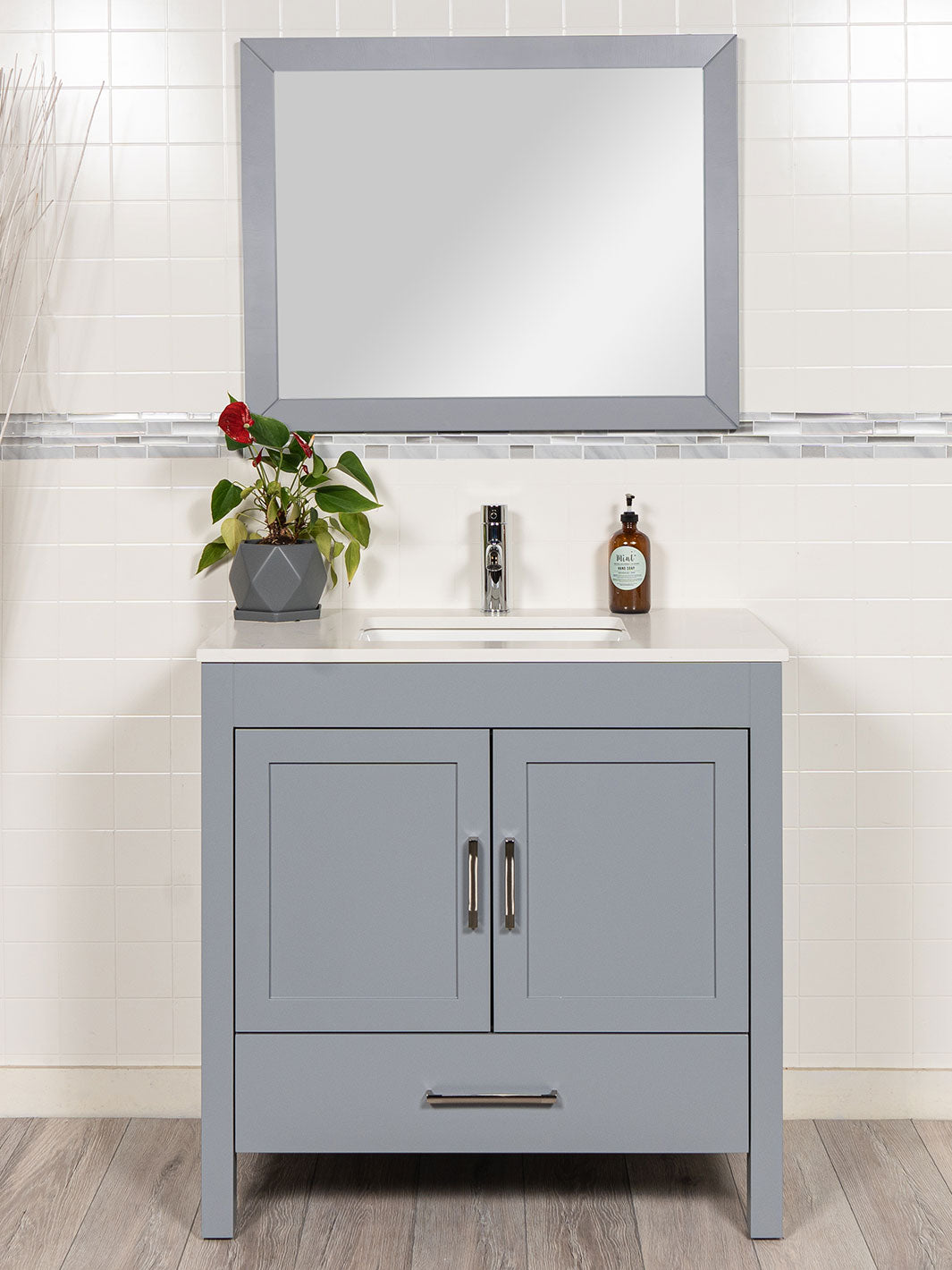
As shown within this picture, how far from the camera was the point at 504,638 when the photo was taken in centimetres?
219

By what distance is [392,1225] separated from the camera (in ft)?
6.55

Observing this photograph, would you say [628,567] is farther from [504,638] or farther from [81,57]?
[81,57]

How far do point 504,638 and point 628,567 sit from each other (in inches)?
10.7

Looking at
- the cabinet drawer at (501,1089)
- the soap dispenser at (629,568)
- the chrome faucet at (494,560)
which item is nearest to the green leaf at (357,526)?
the chrome faucet at (494,560)

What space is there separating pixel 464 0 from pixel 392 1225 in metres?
2.16

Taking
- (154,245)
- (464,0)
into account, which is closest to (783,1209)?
(154,245)

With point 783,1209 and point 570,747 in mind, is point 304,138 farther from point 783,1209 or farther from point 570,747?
point 783,1209

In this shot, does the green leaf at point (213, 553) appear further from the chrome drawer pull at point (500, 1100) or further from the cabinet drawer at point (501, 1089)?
the chrome drawer pull at point (500, 1100)

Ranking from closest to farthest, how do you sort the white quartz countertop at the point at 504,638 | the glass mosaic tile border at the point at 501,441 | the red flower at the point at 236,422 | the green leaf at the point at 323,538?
the white quartz countertop at the point at 504,638
the red flower at the point at 236,422
the green leaf at the point at 323,538
the glass mosaic tile border at the point at 501,441

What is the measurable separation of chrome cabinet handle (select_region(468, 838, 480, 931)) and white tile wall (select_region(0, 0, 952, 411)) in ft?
3.34

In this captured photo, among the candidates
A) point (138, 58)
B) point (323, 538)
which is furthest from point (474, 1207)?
point (138, 58)

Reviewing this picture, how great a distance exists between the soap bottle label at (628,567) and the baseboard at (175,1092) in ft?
3.31

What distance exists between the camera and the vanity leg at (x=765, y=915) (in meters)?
1.88

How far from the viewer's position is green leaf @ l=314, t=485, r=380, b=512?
2162 mm
